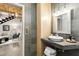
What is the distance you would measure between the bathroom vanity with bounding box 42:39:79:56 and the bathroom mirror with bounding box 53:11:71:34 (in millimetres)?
124

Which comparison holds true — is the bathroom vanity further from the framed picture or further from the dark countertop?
the framed picture

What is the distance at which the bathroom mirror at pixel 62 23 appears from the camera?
1.49m

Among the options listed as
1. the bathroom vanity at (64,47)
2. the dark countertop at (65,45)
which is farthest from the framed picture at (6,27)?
the dark countertop at (65,45)

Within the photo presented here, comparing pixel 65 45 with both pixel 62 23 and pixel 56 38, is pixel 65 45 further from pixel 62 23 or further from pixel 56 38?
pixel 62 23

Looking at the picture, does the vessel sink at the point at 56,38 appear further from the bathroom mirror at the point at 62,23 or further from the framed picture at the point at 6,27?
the framed picture at the point at 6,27

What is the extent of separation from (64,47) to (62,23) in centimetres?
25

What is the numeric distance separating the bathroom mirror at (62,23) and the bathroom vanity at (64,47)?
12 cm

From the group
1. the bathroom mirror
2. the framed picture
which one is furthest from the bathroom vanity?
the framed picture

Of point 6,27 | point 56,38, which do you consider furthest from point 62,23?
point 6,27

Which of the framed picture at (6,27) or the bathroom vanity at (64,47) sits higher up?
the framed picture at (6,27)

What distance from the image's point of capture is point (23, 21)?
153 centimetres

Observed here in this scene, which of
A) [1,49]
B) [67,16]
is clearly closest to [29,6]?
[67,16]

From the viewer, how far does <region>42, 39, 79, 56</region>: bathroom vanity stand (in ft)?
4.73

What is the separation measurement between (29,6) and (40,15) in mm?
151
